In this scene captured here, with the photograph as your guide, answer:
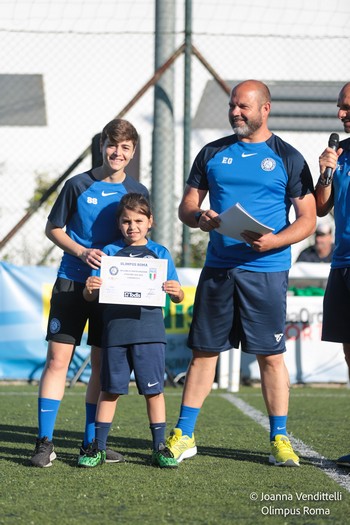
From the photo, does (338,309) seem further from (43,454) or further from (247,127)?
(43,454)

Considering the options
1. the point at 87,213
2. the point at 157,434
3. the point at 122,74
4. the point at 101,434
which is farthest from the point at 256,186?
the point at 122,74

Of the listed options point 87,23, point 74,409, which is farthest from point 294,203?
point 87,23

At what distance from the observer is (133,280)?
15.9 ft

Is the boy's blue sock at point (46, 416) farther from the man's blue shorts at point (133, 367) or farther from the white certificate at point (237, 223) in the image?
the white certificate at point (237, 223)

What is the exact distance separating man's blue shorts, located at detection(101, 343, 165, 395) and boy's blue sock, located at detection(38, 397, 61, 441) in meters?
0.33

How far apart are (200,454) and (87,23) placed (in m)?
6.38

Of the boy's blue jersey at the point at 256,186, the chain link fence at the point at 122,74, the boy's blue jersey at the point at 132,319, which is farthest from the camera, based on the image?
the chain link fence at the point at 122,74

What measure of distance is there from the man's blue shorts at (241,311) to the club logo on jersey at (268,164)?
0.54 m

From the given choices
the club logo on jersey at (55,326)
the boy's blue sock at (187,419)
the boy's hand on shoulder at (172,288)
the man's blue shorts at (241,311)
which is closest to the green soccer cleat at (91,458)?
the boy's blue sock at (187,419)

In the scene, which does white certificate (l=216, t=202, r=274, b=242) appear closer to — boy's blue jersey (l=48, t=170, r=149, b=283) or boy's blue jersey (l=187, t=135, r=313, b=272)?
boy's blue jersey (l=187, t=135, r=313, b=272)

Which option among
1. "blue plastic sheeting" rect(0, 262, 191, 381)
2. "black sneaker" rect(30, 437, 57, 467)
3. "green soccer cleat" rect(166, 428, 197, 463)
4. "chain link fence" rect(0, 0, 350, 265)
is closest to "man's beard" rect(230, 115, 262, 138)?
"green soccer cleat" rect(166, 428, 197, 463)

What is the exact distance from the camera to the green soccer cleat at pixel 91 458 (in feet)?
15.8

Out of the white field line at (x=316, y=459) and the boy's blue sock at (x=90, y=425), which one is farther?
the boy's blue sock at (x=90, y=425)

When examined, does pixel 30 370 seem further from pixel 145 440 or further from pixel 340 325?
pixel 340 325
